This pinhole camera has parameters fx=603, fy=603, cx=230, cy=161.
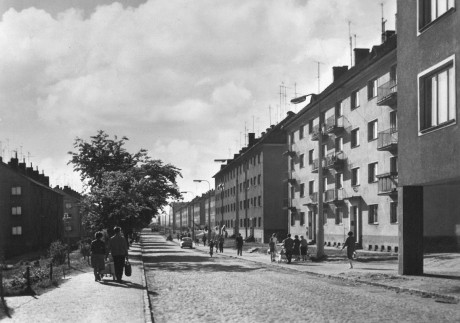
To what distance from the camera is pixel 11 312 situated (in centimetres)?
1110

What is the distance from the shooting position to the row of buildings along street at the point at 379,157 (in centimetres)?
1792

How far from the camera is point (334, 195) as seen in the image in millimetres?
49125

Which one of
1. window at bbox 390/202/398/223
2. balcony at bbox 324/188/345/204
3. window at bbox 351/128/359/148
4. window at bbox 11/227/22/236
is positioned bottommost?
window at bbox 11/227/22/236

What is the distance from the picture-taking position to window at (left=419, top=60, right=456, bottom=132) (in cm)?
1695

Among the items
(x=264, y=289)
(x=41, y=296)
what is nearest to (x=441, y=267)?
(x=264, y=289)

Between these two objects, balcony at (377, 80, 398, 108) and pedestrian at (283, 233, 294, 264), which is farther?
balcony at (377, 80, 398, 108)

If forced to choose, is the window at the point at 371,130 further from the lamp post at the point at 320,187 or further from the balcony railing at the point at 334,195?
the lamp post at the point at 320,187

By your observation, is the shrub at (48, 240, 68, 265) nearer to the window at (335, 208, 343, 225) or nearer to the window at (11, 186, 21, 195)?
the window at (335, 208, 343, 225)

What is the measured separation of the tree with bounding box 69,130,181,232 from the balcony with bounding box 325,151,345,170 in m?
12.7

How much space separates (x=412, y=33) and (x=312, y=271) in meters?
10.0

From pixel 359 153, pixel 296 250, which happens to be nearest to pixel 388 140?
pixel 359 153

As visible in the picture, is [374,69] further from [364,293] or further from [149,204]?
[364,293]

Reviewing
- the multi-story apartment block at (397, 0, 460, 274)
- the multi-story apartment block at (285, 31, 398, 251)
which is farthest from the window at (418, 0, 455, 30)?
the multi-story apartment block at (285, 31, 398, 251)

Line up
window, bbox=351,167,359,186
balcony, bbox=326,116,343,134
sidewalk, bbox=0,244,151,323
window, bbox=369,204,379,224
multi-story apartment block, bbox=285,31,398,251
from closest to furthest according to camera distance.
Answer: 1. sidewalk, bbox=0,244,151,323
2. multi-story apartment block, bbox=285,31,398,251
3. window, bbox=369,204,379,224
4. window, bbox=351,167,359,186
5. balcony, bbox=326,116,343,134
